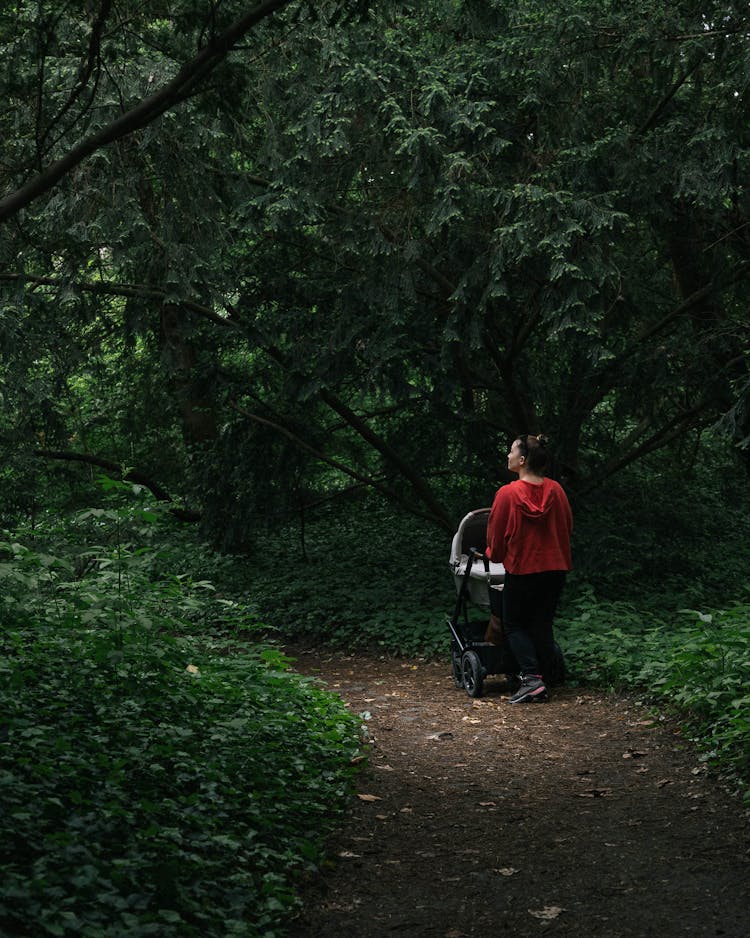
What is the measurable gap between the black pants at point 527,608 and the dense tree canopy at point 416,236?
7.26 feet

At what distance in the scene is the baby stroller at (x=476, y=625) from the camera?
26.6ft

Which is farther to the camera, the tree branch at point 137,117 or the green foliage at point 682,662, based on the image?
the green foliage at point 682,662

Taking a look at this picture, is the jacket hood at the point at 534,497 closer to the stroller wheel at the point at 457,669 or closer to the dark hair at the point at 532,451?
the dark hair at the point at 532,451

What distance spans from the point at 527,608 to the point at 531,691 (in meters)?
0.62

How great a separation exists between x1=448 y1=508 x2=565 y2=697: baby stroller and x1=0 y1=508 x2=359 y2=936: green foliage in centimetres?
154

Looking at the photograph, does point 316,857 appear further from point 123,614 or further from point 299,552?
point 299,552

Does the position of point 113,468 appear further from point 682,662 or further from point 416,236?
point 682,662

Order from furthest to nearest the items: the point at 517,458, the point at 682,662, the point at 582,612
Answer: the point at 582,612 → the point at 517,458 → the point at 682,662

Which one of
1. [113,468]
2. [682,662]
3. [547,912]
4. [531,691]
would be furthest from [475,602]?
[113,468]

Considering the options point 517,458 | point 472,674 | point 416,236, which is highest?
point 416,236

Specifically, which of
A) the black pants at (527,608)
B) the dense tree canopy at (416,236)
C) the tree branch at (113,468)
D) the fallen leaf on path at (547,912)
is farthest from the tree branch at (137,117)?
the tree branch at (113,468)

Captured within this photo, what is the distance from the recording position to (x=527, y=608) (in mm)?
7949

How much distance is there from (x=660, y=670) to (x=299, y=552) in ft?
26.5

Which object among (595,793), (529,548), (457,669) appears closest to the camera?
(595,793)
